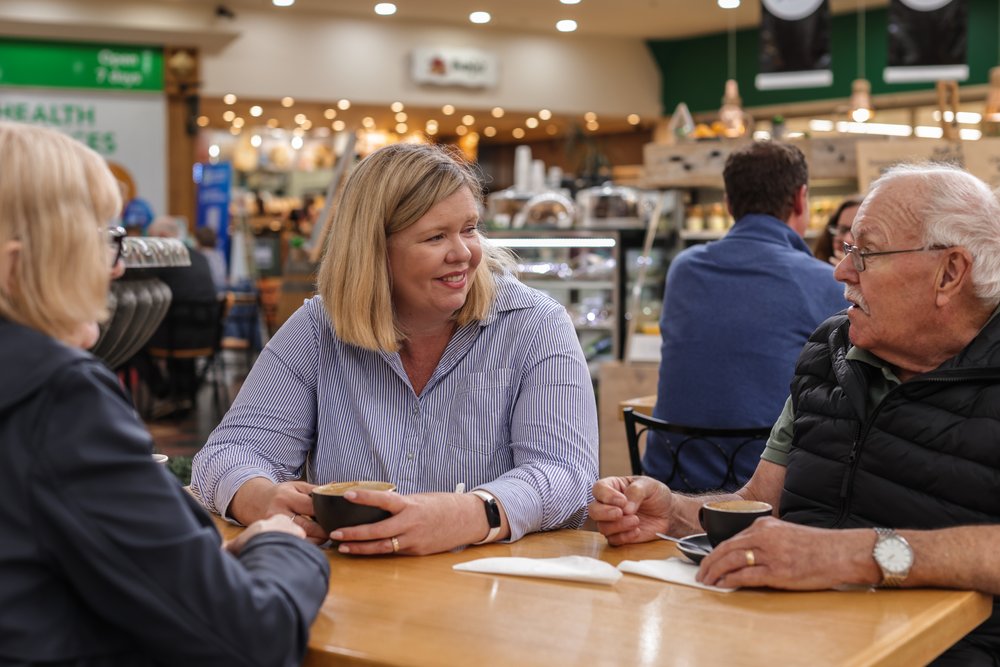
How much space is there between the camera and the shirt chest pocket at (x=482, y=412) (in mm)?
2135

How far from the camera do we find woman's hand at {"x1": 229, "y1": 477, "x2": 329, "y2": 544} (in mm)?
1786

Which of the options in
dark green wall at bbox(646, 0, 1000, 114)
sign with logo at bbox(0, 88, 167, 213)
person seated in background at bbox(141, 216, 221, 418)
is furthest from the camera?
dark green wall at bbox(646, 0, 1000, 114)

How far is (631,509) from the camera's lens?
5.99ft

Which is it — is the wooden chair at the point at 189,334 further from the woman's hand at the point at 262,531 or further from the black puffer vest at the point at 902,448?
the woman's hand at the point at 262,531

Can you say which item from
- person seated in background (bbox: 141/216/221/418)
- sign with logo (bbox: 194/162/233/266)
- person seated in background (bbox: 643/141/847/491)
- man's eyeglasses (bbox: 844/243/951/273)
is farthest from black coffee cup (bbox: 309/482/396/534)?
sign with logo (bbox: 194/162/233/266)


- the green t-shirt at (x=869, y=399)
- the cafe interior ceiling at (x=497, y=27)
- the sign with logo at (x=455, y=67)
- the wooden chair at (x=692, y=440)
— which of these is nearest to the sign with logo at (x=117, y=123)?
the cafe interior ceiling at (x=497, y=27)

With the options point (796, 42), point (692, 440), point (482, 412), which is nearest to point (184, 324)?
point (796, 42)

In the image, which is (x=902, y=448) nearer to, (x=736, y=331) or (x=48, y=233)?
(x=48, y=233)

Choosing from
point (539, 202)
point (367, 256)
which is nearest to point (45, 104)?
point (539, 202)

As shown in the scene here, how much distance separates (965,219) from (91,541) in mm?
1469

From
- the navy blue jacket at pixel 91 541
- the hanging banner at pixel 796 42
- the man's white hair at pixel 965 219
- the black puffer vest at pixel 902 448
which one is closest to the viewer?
the navy blue jacket at pixel 91 541

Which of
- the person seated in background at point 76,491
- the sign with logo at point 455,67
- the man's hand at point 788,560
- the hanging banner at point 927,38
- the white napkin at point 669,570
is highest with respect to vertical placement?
the sign with logo at point 455,67

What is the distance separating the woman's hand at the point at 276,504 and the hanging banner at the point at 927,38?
927 centimetres

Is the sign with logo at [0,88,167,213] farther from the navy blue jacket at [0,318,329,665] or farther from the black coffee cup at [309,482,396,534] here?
the navy blue jacket at [0,318,329,665]
